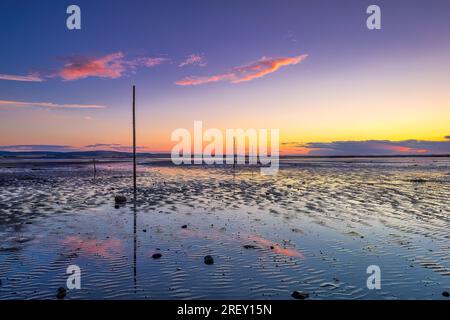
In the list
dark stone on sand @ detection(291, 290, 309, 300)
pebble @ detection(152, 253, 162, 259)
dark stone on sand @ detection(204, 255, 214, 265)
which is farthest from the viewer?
pebble @ detection(152, 253, 162, 259)

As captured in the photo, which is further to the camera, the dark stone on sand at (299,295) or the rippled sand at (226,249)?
the rippled sand at (226,249)

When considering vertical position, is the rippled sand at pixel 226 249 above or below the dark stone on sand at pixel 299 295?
below

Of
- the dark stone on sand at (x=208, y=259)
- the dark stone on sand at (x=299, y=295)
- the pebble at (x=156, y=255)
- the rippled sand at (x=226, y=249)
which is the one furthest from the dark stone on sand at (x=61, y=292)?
the dark stone on sand at (x=299, y=295)

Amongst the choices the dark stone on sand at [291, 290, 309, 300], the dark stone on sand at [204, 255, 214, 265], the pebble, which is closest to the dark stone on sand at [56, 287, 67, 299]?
the pebble

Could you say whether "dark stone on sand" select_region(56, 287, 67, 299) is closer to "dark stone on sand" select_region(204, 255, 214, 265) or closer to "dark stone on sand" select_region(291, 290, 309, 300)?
"dark stone on sand" select_region(204, 255, 214, 265)

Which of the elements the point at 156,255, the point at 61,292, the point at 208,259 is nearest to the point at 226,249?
the point at 208,259

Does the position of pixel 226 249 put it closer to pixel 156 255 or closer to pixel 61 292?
pixel 156 255

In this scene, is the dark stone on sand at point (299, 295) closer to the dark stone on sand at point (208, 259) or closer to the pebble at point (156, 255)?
the dark stone on sand at point (208, 259)

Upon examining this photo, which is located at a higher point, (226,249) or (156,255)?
(156,255)

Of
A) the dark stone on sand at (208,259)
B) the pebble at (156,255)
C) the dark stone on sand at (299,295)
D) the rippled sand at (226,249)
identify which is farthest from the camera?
the pebble at (156,255)

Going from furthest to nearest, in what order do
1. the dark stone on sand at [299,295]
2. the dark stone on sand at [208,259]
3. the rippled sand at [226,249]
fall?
1. the dark stone on sand at [208,259]
2. the rippled sand at [226,249]
3. the dark stone on sand at [299,295]

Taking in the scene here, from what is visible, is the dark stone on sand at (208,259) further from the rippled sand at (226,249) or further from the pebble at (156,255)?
the pebble at (156,255)

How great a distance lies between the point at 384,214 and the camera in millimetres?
23906
